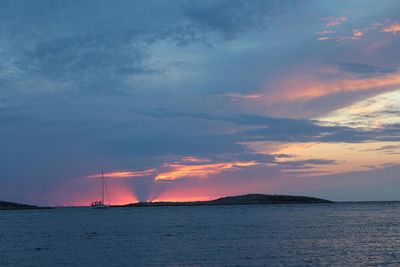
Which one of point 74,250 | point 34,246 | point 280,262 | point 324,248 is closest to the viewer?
point 280,262

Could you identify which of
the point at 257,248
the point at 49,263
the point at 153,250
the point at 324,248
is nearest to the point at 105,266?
the point at 49,263

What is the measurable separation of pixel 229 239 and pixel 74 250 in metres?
20.1

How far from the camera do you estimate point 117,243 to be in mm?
67500

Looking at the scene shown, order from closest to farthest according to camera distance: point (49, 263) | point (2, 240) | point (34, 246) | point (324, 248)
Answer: point (49, 263) → point (324, 248) → point (34, 246) → point (2, 240)

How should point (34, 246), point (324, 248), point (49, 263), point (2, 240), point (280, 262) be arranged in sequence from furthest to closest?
point (2, 240) < point (34, 246) < point (324, 248) < point (49, 263) < point (280, 262)

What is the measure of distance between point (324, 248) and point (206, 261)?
1530 centimetres

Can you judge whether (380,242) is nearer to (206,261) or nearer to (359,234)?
(359,234)

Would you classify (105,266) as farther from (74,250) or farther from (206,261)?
(74,250)

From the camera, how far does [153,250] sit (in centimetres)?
5825

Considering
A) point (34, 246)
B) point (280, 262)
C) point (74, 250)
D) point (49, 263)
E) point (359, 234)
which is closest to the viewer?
point (280, 262)

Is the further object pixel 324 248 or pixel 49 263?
pixel 324 248

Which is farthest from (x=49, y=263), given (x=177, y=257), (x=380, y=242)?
(x=380, y=242)

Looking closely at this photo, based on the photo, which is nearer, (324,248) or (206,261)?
(206,261)

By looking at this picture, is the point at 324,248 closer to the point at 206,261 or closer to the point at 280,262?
the point at 280,262
